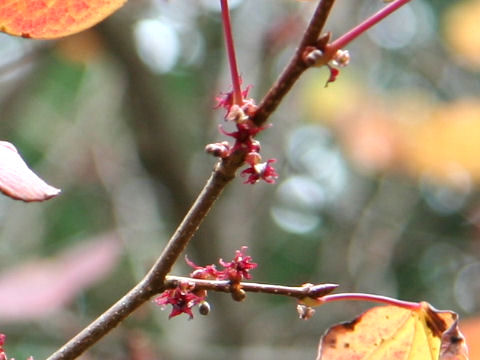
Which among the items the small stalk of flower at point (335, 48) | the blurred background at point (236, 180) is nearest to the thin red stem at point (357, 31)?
the small stalk of flower at point (335, 48)

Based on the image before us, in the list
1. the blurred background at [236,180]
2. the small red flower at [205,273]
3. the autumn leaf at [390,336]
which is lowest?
the blurred background at [236,180]

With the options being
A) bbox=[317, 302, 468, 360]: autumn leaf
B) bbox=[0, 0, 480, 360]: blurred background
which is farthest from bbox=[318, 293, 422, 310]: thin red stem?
bbox=[0, 0, 480, 360]: blurred background

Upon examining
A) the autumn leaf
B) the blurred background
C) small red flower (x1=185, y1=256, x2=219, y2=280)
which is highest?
small red flower (x1=185, y1=256, x2=219, y2=280)

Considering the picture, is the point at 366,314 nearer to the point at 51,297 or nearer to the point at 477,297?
the point at 51,297

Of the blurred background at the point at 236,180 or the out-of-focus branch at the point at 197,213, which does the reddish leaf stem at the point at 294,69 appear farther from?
the blurred background at the point at 236,180

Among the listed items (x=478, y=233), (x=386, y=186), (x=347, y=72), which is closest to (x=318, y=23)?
(x=478, y=233)

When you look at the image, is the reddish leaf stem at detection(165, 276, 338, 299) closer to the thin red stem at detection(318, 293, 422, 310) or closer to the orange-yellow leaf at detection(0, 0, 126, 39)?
the thin red stem at detection(318, 293, 422, 310)
